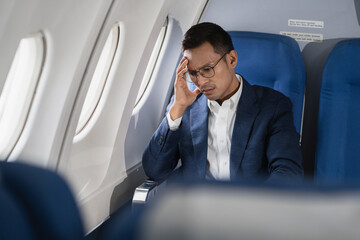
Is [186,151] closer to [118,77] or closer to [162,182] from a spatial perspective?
[162,182]

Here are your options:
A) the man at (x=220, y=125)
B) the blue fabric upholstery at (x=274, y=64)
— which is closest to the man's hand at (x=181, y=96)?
the man at (x=220, y=125)

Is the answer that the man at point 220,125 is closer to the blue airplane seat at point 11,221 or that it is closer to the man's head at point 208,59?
the man's head at point 208,59

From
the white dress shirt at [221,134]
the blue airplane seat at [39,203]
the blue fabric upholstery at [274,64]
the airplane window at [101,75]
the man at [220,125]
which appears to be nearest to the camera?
the blue airplane seat at [39,203]

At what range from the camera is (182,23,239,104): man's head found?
2.04 m

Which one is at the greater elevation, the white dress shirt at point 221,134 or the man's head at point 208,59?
the man's head at point 208,59

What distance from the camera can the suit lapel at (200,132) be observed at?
2.16 metres

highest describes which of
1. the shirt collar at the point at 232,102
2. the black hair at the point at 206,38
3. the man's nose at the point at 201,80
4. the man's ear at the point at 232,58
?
the black hair at the point at 206,38

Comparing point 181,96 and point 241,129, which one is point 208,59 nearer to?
point 181,96

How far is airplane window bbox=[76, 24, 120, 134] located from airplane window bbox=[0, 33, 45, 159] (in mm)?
490

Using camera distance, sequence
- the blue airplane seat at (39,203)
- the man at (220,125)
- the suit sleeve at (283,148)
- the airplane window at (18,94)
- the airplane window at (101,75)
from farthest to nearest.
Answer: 1. the airplane window at (101,75)
2. the man at (220,125)
3. the suit sleeve at (283,148)
4. the airplane window at (18,94)
5. the blue airplane seat at (39,203)

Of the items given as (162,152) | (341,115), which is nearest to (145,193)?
(162,152)

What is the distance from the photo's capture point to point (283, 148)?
6.55 feet

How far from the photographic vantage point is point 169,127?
218cm

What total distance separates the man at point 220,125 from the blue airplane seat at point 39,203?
4.57ft
